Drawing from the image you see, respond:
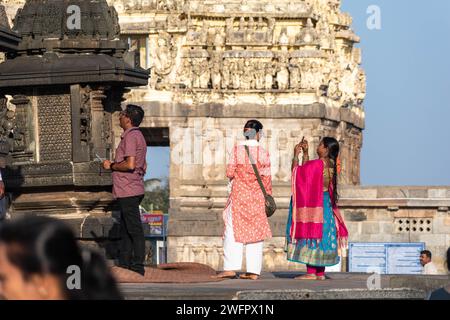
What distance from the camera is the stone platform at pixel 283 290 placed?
1422 centimetres

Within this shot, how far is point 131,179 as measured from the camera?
18.5 metres

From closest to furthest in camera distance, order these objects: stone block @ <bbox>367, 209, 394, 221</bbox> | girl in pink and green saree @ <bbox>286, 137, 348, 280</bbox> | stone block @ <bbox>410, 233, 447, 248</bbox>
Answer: girl in pink and green saree @ <bbox>286, 137, 348, 280</bbox> < stone block @ <bbox>410, 233, 447, 248</bbox> < stone block @ <bbox>367, 209, 394, 221</bbox>

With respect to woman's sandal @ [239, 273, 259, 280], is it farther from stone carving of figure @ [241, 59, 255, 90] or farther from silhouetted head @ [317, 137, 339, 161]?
stone carving of figure @ [241, 59, 255, 90]

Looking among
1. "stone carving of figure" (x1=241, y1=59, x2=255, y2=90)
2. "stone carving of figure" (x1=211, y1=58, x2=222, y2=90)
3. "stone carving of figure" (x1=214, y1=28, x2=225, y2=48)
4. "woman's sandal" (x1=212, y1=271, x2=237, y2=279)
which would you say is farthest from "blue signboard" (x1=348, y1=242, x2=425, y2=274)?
"woman's sandal" (x1=212, y1=271, x2=237, y2=279)

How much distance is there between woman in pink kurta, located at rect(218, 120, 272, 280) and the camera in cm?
2027

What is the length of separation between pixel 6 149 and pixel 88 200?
134 cm

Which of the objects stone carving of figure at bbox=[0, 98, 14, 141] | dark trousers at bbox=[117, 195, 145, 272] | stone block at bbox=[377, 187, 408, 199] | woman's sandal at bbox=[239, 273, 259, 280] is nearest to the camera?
dark trousers at bbox=[117, 195, 145, 272]

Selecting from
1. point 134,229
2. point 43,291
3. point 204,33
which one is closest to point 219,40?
point 204,33

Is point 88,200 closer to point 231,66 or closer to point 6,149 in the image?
point 6,149

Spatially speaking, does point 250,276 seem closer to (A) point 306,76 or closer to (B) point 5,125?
(B) point 5,125

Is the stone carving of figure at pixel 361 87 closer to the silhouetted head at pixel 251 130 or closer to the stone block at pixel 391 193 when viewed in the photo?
the stone block at pixel 391 193
